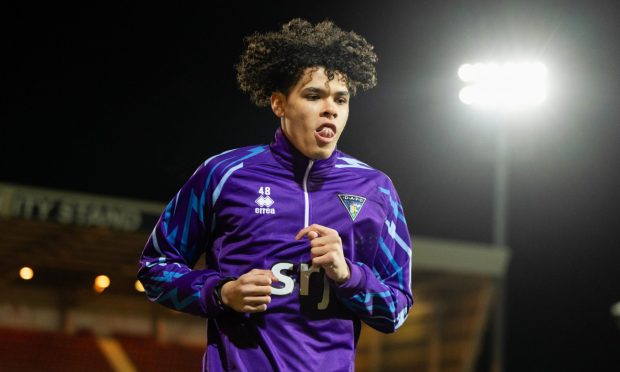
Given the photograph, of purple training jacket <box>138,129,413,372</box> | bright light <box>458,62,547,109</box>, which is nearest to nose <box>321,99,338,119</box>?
purple training jacket <box>138,129,413,372</box>

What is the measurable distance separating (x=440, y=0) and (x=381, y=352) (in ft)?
15.8

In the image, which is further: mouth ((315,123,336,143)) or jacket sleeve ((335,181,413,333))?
mouth ((315,123,336,143))

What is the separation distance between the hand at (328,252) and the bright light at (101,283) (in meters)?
7.27

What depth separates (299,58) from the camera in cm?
247

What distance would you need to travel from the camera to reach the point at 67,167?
1078cm

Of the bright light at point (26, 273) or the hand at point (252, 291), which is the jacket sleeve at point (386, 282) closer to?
the hand at point (252, 291)

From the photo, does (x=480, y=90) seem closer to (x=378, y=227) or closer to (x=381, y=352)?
(x=381, y=352)

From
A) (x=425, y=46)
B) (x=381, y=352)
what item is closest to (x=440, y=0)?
(x=425, y=46)

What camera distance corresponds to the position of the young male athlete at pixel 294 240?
2.16 metres

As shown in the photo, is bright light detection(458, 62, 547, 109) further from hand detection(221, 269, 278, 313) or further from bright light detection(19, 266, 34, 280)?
hand detection(221, 269, 278, 313)

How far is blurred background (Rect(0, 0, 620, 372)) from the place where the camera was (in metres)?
8.71

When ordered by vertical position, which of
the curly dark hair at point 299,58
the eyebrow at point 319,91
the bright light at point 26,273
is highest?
the curly dark hair at point 299,58

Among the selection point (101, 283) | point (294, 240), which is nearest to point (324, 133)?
Answer: point (294, 240)

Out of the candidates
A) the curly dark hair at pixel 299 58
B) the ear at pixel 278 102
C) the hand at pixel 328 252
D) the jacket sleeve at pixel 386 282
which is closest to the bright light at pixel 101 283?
the curly dark hair at pixel 299 58
